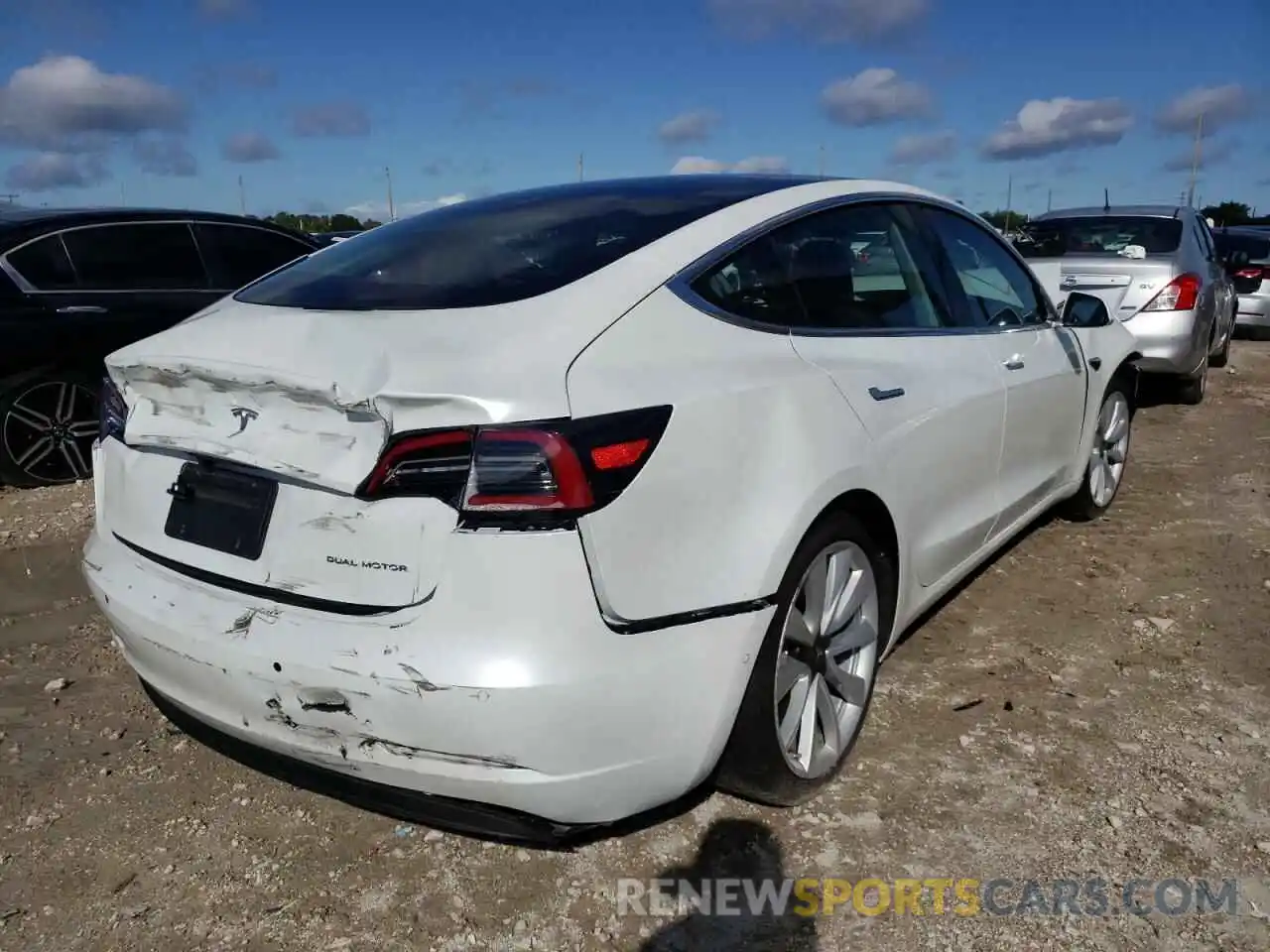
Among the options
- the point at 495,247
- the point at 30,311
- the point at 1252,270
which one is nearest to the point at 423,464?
the point at 495,247

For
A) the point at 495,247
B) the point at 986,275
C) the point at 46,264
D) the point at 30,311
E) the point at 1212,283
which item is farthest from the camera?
the point at 1212,283

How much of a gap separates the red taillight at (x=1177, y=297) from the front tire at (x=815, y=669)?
18.4ft

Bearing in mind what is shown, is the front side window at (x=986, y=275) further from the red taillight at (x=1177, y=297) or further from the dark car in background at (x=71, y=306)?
the dark car in background at (x=71, y=306)

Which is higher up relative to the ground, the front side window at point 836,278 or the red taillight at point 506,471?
the front side window at point 836,278

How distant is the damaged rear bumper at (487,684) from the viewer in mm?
1893

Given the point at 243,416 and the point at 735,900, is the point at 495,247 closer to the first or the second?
the point at 243,416

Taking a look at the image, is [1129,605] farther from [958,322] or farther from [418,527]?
[418,527]

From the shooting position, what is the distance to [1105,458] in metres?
5.00

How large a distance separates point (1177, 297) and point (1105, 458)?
3.05 m

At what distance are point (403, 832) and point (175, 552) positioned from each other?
3.01 ft

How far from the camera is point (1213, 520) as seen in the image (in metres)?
5.13

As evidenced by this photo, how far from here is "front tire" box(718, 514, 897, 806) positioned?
2.33m

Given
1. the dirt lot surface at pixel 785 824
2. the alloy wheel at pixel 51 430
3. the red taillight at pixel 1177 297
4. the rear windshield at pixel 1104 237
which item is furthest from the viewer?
the rear windshield at pixel 1104 237

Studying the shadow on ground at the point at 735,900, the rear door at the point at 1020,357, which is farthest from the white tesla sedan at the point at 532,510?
the rear door at the point at 1020,357
